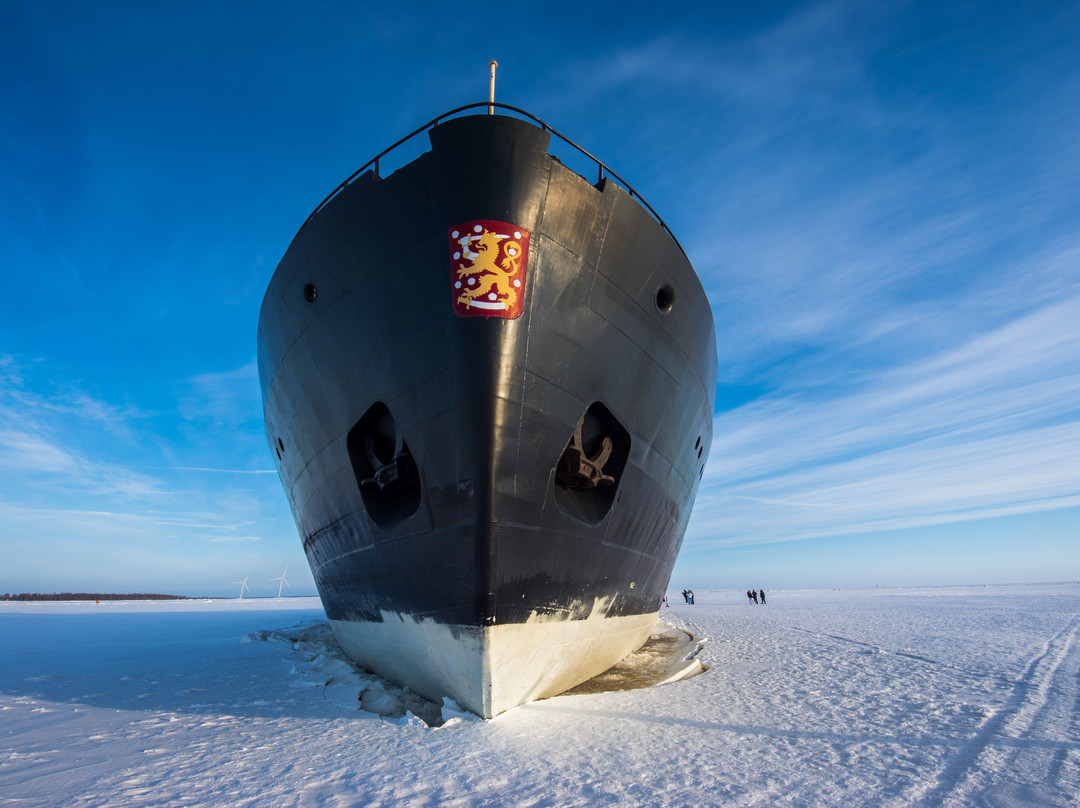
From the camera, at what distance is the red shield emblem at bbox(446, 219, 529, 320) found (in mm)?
4660

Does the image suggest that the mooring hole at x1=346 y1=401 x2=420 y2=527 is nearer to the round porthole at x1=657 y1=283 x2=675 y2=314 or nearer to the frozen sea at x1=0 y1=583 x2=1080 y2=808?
the frozen sea at x1=0 y1=583 x2=1080 y2=808

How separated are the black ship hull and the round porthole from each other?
0.03 m

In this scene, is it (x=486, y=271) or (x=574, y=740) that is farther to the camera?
(x=486, y=271)

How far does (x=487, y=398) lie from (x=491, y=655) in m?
2.24

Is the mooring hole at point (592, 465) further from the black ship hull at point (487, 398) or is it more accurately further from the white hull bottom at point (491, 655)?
the white hull bottom at point (491, 655)

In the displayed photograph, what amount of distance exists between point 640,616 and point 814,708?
2809mm

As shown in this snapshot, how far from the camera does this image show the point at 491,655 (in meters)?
4.52

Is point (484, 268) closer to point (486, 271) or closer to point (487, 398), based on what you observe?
point (486, 271)

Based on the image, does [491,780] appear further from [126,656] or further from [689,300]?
[126,656]

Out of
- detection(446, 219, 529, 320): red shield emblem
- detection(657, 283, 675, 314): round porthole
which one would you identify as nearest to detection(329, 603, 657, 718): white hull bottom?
detection(446, 219, 529, 320): red shield emblem

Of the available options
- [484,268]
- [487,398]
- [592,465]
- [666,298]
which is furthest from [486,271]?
[666,298]

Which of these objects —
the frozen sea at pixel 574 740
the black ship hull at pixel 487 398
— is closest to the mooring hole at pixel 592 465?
the black ship hull at pixel 487 398

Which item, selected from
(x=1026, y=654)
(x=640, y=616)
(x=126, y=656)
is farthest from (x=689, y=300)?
(x=126, y=656)

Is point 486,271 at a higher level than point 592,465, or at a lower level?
higher
